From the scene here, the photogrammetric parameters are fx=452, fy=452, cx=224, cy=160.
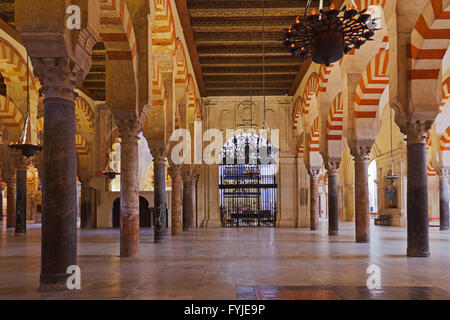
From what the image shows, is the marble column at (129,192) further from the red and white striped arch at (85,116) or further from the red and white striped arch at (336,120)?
the red and white striped arch at (85,116)

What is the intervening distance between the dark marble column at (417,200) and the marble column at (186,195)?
843cm

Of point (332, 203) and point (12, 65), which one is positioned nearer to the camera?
point (12, 65)

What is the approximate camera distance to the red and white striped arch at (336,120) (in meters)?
11.2

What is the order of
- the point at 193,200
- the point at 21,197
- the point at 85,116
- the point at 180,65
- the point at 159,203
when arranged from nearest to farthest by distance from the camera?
the point at 159,203, the point at 180,65, the point at 21,197, the point at 193,200, the point at 85,116

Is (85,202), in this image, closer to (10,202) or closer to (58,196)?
(10,202)

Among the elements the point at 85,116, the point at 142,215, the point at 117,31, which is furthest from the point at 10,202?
the point at 117,31

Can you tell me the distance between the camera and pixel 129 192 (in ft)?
22.1

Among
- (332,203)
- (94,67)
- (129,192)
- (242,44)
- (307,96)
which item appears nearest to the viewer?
(129,192)

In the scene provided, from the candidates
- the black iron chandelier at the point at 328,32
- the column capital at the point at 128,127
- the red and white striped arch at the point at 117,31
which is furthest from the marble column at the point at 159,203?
the black iron chandelier at the point at 328,32

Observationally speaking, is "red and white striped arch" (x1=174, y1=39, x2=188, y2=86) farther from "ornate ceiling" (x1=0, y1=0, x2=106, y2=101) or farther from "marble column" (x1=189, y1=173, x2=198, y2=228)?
"marble column" (x1=189, y1=173, x2=198, y2=228)

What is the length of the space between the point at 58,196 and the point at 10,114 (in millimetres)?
8550

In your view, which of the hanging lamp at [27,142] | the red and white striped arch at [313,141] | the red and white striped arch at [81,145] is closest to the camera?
the hanging lamp at [27,142]

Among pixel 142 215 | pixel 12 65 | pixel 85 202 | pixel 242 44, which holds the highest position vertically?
pixel 242 44

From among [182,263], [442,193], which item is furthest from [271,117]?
[182,263]
